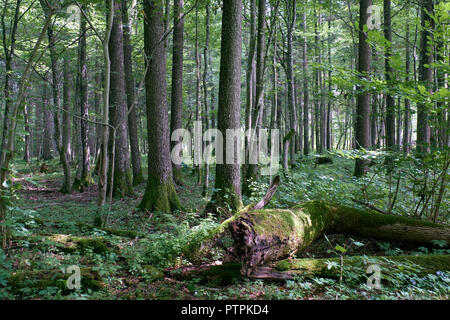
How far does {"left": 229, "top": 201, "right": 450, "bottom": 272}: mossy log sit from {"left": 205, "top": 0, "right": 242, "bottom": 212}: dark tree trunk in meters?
2.10

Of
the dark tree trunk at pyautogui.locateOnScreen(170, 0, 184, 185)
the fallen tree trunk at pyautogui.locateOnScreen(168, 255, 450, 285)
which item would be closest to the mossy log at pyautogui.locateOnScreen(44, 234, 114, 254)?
the fallen tree trunk at pyautogui.locateOnScreen(168, 255, 450, 285)

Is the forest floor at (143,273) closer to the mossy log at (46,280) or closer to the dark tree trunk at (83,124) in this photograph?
the mossy log at (46,280)

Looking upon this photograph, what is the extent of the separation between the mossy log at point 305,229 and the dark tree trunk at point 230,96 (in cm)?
210

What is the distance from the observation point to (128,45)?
1312 centimetres

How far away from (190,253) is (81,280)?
5.40 feet

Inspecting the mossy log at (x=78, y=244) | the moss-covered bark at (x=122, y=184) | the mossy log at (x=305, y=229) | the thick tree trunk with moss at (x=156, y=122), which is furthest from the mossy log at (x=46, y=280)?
the moss-covered bark at (x=122, y=184)

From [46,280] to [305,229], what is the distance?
3754 mm

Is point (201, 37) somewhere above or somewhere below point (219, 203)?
above

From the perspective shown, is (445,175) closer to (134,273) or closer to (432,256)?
(432,256)

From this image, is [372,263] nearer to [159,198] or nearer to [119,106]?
[159,198]

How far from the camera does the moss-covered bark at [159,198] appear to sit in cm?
813

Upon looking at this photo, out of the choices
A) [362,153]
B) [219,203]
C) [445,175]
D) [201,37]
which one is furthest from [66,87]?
[445,175]

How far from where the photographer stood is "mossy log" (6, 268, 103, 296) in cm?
338

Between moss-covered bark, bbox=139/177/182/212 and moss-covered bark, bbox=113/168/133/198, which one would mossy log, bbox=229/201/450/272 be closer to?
moss-covered bark, bbox=139/177/182/212
